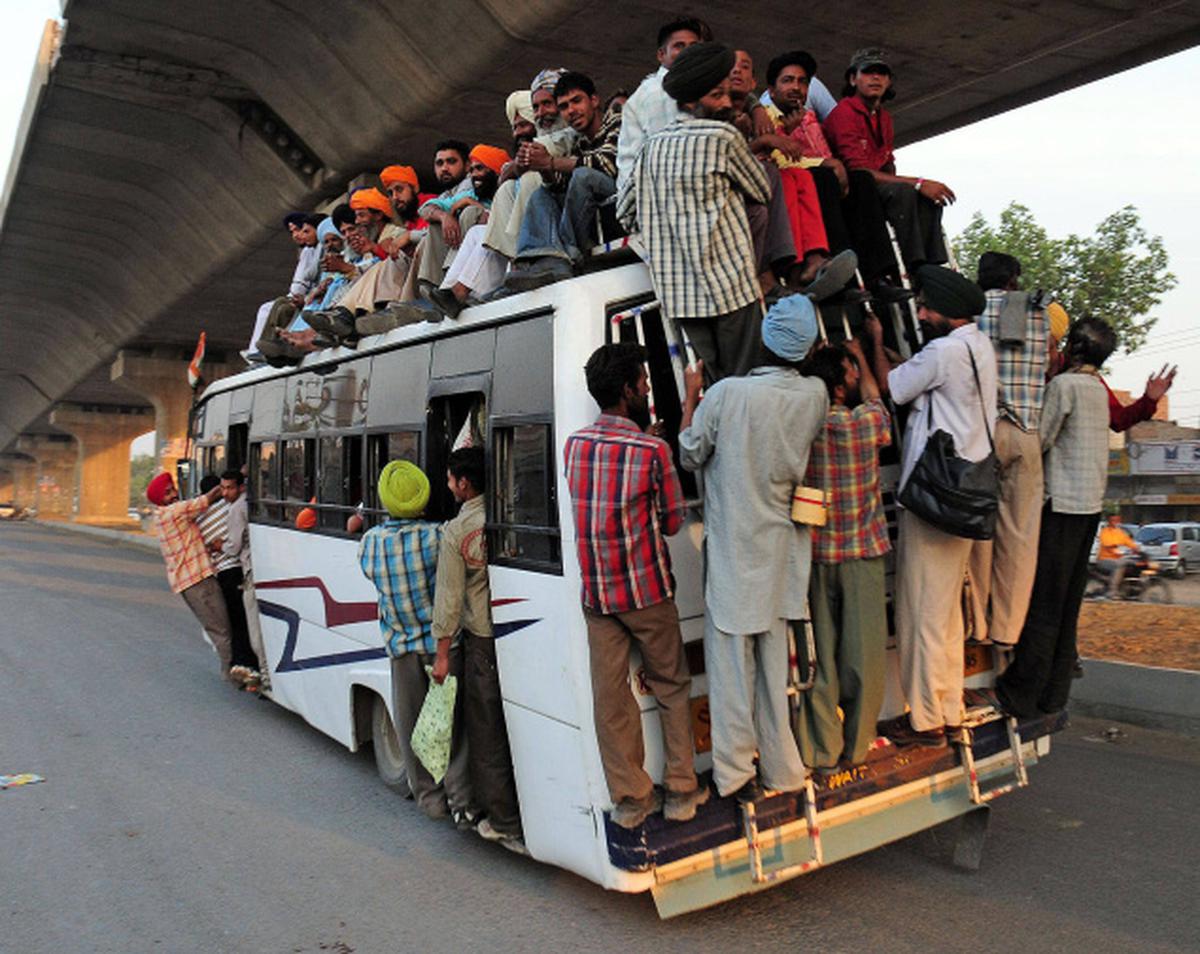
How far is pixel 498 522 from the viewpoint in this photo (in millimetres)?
4750

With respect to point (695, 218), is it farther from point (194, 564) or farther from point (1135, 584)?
point (1135, 584)

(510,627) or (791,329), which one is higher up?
(791,329)

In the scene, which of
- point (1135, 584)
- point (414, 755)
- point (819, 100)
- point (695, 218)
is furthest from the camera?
point (1135, 584)

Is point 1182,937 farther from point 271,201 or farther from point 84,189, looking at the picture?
point 84,189

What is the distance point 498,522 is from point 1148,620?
27.7 ft

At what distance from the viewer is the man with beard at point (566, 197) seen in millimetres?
4539

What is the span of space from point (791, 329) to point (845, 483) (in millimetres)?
667

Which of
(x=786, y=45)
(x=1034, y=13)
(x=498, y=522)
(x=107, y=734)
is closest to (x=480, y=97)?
(x=786, y=45)

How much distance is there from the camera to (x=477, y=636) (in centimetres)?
489

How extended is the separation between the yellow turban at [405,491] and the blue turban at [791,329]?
6.98 ft

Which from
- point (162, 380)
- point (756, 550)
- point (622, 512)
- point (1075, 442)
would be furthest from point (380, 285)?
point (162, 380)

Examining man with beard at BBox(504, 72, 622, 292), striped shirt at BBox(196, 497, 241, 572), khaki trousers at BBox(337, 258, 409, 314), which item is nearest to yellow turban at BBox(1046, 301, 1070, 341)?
man with beard at BBox(504, 72, 622, 292)

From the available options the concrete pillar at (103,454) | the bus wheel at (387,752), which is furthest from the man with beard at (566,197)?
the concrete pillar at (103,454)

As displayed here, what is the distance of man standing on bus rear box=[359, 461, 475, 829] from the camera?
17.3 feet
